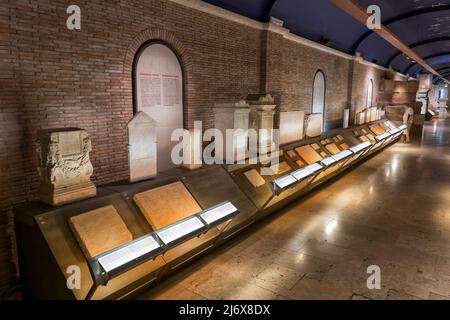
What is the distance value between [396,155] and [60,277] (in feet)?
46.6

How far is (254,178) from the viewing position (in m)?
6.53

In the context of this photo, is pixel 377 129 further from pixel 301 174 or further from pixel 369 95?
pixel 301 174

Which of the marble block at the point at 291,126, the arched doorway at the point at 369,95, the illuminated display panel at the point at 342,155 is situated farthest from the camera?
the arched doorway at the point at 369,95

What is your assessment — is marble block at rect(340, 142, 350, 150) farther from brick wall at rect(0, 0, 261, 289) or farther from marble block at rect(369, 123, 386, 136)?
brick wall at rect(0, 0, 261, 289)

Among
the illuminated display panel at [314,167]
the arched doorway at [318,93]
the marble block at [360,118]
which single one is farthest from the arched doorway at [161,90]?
the marble block at [360,118]

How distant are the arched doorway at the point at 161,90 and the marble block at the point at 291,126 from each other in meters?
2.91

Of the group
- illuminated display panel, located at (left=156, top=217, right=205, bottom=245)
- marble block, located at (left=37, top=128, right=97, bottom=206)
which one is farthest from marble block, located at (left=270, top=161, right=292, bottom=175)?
marble block, located at (left=37, top=128, right=97, bottom=206)

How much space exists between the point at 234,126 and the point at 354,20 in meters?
10.5

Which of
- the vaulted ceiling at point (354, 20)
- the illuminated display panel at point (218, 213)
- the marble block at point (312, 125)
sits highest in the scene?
the vaulted ceiling at point (354, 20)

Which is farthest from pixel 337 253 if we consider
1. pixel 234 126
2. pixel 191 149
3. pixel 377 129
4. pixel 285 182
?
pixel 377 129

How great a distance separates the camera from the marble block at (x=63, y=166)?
3.83 meters

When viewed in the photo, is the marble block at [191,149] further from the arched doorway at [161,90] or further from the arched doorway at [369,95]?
the arched doorway at [369,95]

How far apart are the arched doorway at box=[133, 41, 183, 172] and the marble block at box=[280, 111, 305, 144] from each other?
2914 mm
